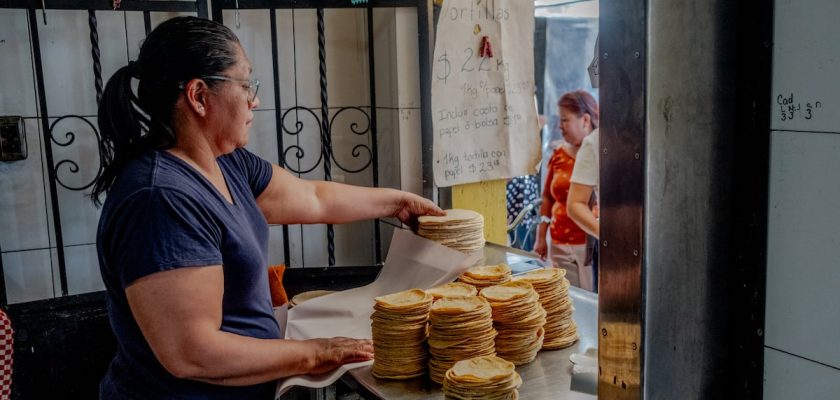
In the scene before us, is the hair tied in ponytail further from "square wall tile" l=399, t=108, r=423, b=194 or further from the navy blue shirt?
"square wall tile" l=399, t=108, r=423, b=194

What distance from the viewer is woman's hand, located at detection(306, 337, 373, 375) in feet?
5.99

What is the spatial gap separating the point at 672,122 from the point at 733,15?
0.68 feet

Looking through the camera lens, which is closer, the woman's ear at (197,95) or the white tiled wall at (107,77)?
the woman's ear at (197,95)

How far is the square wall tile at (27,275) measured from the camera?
3.38m

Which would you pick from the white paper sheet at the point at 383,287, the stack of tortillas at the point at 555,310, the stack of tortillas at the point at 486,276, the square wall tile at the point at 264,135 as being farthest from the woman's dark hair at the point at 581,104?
the stack of tortillas at the point at 555,310

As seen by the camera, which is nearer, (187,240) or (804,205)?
(804,205)

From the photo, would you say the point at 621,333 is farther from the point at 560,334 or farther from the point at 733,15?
the point at 560,334

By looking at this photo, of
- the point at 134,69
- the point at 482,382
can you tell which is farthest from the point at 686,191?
the point at 134,69

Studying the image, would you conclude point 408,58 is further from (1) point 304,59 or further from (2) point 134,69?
(2) point 134,69

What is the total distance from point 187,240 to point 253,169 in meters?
0.72

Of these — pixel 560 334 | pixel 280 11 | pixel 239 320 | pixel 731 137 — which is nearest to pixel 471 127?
pixel 280 11

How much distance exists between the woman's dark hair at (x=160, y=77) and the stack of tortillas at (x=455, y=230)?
1015 millimetres

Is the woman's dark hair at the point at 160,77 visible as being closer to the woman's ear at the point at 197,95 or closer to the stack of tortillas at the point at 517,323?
the woman's ear at the point at 197,95

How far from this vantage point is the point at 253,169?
7.72 feet
